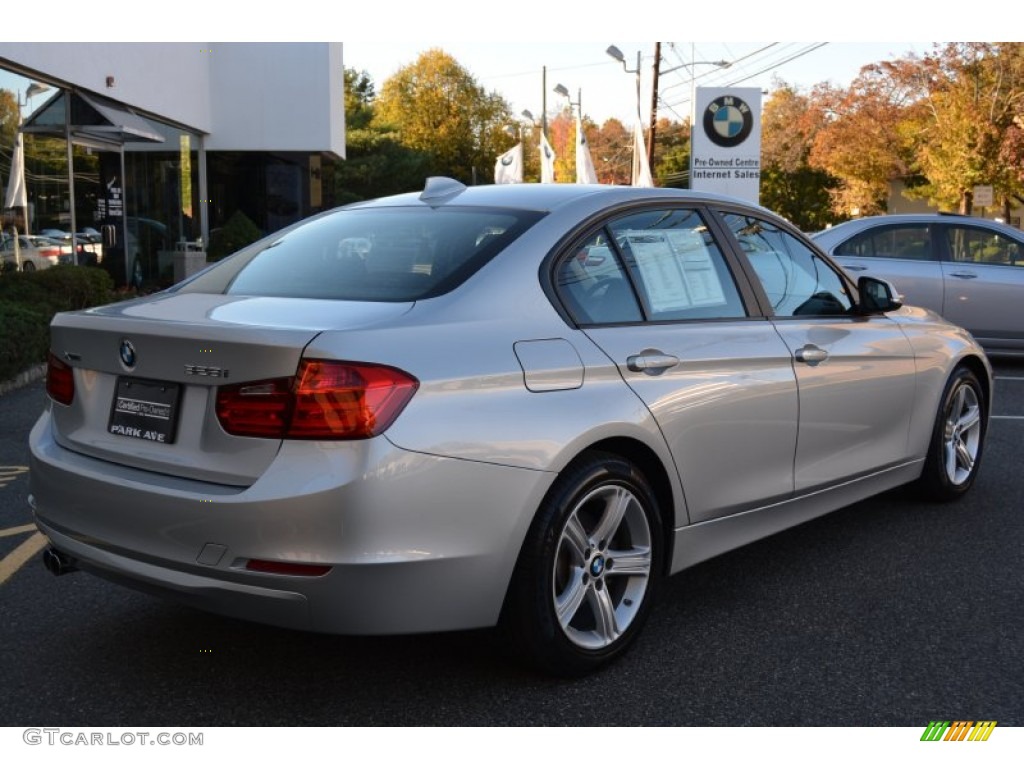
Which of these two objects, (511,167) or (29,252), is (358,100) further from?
(29,252)

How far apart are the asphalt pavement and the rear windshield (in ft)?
3.77

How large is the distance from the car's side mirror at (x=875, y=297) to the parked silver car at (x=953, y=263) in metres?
6.75

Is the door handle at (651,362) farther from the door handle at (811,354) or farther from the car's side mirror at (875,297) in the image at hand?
the car's side mirror at (875,297)

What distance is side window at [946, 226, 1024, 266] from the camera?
11891 millimetres

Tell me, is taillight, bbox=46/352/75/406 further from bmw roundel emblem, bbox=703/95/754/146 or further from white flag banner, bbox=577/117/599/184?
white flag banner, bbox=577/117/599/184

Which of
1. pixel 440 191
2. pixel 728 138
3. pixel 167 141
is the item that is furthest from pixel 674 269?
pixel 167 141

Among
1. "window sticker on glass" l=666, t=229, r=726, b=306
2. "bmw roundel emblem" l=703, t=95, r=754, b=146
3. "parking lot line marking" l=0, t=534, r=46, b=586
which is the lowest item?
"parking lot line marking" l=0, t=534, r=46, b=586

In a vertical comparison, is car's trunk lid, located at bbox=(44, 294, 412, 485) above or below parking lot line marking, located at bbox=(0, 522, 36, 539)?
above

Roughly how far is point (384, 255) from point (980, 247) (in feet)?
32.0

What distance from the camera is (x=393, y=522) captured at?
3.07 m

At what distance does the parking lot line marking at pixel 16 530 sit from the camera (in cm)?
534

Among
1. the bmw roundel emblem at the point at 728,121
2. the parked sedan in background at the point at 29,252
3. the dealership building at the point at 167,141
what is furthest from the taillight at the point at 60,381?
the bmw roundel emblem at the point at 728,121

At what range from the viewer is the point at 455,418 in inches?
126
